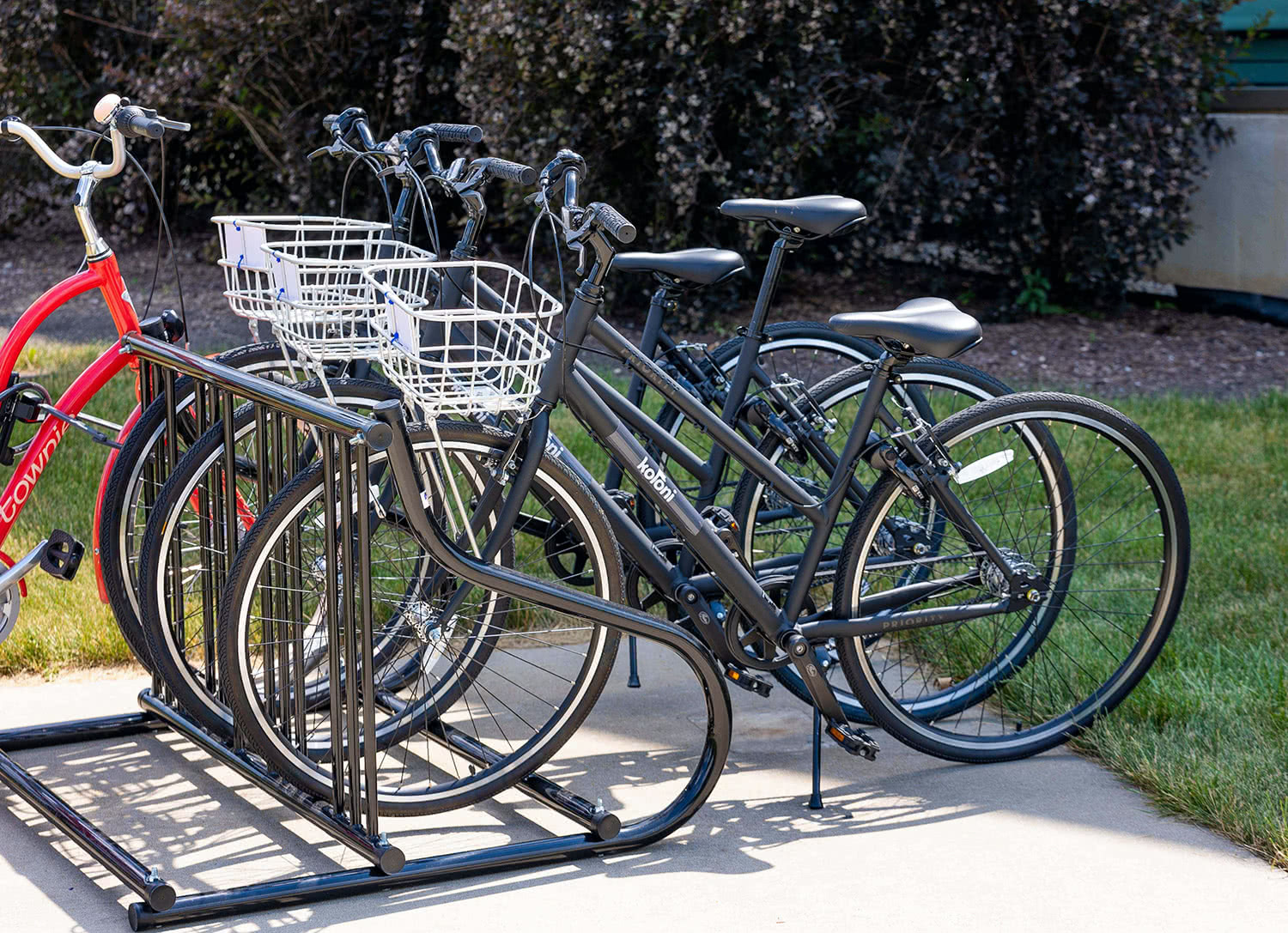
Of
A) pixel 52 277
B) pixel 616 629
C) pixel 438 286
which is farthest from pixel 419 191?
pixel 52 277

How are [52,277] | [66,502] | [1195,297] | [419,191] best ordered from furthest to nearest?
1. [52,277]
2. [1195,297]
3. [66,502]
4. [419,191]

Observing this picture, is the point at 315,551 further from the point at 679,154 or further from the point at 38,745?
the point at 679,154

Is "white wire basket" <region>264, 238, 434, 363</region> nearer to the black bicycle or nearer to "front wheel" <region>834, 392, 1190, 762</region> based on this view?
the black bicycle

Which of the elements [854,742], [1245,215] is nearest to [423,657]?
[854,742]

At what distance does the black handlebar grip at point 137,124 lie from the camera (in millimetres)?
3486

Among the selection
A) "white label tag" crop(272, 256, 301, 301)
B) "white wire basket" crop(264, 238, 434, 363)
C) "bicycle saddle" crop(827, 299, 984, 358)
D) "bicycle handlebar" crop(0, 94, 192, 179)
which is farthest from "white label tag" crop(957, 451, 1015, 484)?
"bicycle handlebar" crop(0, 94, 192, 179)

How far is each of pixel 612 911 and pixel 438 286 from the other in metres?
1.55

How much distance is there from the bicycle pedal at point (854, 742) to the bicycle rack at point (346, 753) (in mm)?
315

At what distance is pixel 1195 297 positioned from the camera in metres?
9.50

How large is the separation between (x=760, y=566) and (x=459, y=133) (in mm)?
1262

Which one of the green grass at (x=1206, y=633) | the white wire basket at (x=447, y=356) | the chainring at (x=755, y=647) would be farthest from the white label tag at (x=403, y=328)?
the green grass at (x=1206, y=633)

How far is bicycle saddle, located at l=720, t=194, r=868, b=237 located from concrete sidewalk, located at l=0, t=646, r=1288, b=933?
1.29 m

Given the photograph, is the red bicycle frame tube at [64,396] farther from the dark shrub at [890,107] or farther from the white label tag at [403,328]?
the dark shrub at [890,107]

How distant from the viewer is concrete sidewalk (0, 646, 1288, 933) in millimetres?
2922
